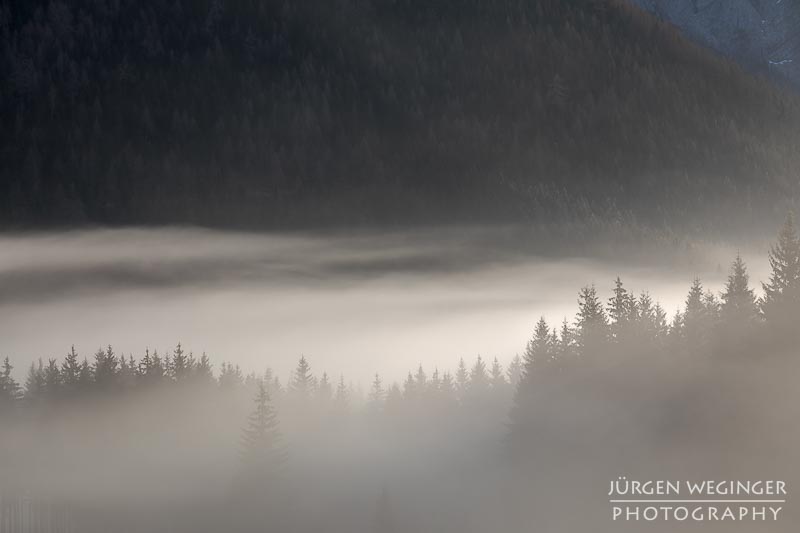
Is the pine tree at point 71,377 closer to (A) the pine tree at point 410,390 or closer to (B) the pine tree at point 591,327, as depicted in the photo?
(A) the pine tree at point 410,390

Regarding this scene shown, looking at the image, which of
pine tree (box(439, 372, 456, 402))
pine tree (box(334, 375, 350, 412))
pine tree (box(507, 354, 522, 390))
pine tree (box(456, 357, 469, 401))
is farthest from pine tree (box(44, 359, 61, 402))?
pine tree (box(507, 354, 522, 390))

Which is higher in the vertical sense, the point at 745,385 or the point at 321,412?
the point at 321,412

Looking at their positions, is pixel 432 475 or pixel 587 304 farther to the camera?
pixel 432 475

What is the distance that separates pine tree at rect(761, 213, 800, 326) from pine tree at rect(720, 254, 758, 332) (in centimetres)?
163

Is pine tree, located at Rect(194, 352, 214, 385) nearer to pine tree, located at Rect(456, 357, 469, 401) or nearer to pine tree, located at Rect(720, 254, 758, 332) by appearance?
pine tree, located at Rect(456, 357, 469, 401)

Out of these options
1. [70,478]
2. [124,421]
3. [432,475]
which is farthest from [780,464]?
[124,421]

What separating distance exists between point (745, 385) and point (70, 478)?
6913 centimetres

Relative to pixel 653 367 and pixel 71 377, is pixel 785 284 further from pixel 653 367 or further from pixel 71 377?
pixel 71 377

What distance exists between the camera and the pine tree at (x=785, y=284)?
2527 inches

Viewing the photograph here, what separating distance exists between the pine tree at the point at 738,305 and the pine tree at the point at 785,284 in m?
1.63

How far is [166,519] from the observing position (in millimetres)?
101188

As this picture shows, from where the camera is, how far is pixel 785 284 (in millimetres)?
64812

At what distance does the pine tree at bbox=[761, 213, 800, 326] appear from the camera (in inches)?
2527

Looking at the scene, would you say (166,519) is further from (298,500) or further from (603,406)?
(603,406)
